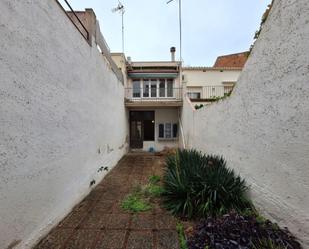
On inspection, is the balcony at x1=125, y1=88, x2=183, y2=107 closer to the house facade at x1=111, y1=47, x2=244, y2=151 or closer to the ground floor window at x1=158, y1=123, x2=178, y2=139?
the house facade at x1=111, y1=47, x2=244, y2=151

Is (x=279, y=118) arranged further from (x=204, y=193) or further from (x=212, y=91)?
(x=212, y=91)

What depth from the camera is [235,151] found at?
3.96 meters

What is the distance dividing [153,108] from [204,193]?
10136mm

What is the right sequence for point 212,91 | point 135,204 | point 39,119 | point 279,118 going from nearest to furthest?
point 279,118, point 39,119, point 135,204, point 212,91

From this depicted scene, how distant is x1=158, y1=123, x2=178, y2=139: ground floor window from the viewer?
42.9 ft

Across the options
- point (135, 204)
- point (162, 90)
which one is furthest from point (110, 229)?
point (162, 90)

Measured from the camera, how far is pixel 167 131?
1314 cm

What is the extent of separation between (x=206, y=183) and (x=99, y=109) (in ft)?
13.7

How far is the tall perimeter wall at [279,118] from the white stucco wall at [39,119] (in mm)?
3594

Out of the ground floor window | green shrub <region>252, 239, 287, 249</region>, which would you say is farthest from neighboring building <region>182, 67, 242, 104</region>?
green shrub <region>252, 239, 287, 249</region>

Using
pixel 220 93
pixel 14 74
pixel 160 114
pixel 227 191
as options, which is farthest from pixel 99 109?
pixel 220 93

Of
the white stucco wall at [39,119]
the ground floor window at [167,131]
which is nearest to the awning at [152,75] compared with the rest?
the ground floor window at [167,131]

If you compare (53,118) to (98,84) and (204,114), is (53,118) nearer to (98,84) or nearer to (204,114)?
(98,84)

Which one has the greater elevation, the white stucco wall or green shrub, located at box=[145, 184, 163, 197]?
the white stucco wall
